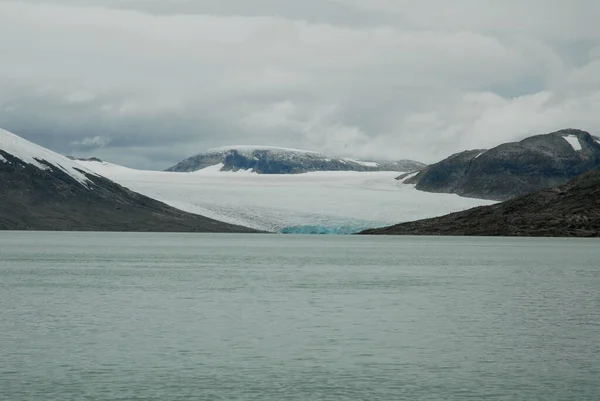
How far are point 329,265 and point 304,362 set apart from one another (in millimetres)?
61460

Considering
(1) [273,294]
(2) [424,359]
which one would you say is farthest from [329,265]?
(2) [424,359]

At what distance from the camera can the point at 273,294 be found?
181 ft

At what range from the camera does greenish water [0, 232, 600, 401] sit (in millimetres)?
26125

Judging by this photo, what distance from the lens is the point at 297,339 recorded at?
35125 mm

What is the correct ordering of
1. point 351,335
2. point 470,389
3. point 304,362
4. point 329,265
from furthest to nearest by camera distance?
point 329,265, point 351,335, point 304,362, point 470,389

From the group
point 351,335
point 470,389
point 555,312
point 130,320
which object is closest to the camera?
point 470,389

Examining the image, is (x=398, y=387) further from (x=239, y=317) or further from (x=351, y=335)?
(x=239, y=317)

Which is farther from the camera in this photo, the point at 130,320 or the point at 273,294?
the point at 273,294

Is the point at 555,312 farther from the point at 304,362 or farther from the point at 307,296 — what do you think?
the point at 304,362

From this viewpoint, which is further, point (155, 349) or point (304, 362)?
point (155, 349)

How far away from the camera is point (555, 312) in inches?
1748

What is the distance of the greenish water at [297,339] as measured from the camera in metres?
26.1

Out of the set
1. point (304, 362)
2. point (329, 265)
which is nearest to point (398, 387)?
point (304, 362)

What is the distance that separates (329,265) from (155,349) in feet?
195
